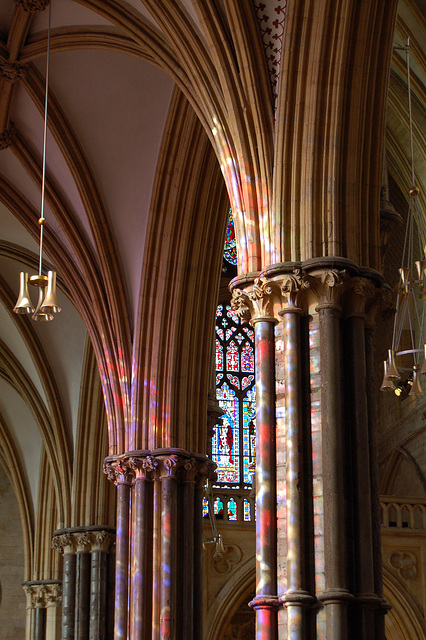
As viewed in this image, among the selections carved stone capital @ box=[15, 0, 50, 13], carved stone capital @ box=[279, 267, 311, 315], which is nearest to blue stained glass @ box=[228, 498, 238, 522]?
carved stone capital @ box=[15, 0, 50, 13]

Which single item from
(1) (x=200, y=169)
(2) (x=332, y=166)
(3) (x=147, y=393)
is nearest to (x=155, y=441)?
(3) (x=147, y=393)

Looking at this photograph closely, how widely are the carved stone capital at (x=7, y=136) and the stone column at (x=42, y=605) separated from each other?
10586 mm

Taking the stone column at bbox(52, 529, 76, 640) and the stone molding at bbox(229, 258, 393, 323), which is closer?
the stone molding at bbox(229, 258, 393, 323)

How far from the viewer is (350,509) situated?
8211mm

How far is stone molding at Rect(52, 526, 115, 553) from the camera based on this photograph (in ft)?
59.6

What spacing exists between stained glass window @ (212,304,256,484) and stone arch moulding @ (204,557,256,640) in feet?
13.7

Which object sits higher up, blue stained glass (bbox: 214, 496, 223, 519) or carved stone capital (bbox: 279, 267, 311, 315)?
carved stone capital (bbox: 279, 267, 311, 315)

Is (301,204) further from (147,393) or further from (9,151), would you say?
(9,151)

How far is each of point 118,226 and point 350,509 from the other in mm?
7414

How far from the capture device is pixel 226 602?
56.5 feet

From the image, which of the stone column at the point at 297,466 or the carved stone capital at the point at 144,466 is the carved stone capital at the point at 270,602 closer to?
the stone column at the point at 297,466

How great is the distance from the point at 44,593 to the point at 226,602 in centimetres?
632

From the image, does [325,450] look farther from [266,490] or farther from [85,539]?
[85,539]

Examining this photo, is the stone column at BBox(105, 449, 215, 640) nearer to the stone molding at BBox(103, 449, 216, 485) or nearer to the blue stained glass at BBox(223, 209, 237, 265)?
the stone molding at BBox(103, 449, 216, 485)
